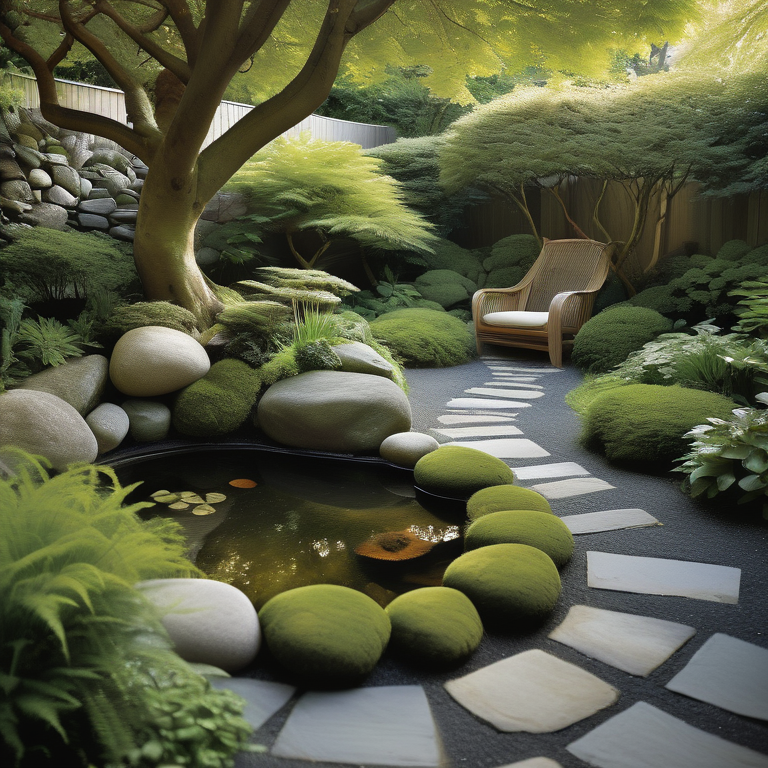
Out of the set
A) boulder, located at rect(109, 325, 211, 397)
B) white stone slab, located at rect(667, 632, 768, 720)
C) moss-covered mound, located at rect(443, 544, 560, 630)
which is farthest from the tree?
white stone slab, located at rect(667, 632, 768, 720)

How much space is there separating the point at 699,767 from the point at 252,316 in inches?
173

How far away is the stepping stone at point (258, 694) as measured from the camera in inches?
67.7

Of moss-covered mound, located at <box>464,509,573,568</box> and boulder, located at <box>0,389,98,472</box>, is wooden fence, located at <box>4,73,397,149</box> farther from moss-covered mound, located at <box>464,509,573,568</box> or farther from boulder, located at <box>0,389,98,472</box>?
moss-covered mound, located at <box>464,509,573,568</box>

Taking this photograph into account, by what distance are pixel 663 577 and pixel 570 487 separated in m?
1.06

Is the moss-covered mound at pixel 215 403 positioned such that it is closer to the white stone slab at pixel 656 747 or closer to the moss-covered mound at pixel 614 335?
the white stone slab at pixel 656 747

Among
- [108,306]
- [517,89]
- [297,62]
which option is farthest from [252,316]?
[517,89]

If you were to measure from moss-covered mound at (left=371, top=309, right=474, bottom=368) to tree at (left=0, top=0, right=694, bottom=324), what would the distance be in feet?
6.93

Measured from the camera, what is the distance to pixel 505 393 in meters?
5.95

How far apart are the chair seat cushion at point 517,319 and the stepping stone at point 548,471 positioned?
3.85 meters

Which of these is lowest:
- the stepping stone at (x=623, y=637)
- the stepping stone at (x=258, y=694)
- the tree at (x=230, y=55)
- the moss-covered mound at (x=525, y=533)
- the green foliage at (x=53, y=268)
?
the stepping stone at (x=258, y=694)

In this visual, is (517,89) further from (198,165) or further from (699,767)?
(699,767)

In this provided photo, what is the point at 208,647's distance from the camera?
185 centimetres

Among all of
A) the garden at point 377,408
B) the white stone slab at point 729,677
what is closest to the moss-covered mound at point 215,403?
the garden at point 377,408

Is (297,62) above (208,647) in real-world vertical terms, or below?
above
